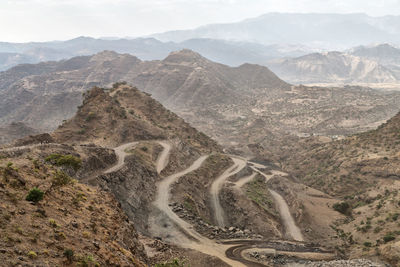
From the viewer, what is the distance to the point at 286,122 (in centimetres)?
17625

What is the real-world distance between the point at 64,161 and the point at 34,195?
19.2 meters

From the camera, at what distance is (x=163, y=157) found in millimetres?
63031

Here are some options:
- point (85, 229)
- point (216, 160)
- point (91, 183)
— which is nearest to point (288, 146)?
point (216, 160)

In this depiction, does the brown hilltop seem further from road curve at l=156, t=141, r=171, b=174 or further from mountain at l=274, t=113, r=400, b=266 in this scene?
mountain at l=274, t=113, r=400, b=266

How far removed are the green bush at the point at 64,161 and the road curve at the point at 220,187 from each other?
83.3ft

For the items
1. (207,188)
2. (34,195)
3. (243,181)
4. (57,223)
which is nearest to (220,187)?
(207,188)

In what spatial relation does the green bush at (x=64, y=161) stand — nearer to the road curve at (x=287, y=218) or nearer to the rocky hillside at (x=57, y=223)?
the rocky hillside at (x=57, y=223)

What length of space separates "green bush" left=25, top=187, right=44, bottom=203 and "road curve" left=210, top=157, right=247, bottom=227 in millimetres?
35369

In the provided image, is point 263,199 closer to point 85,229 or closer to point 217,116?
point 85,229

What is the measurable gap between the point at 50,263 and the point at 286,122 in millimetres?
172884

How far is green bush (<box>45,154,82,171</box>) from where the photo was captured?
118 feet

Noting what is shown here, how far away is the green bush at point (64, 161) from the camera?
35825 mm

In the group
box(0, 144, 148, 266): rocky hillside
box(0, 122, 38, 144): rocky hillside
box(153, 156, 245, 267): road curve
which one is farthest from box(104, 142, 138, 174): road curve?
box(0, 122, 38, 144): rocky hillside

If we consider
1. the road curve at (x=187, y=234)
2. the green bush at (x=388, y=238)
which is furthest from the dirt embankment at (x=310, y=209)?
the road curve at (x=187, y=234)
